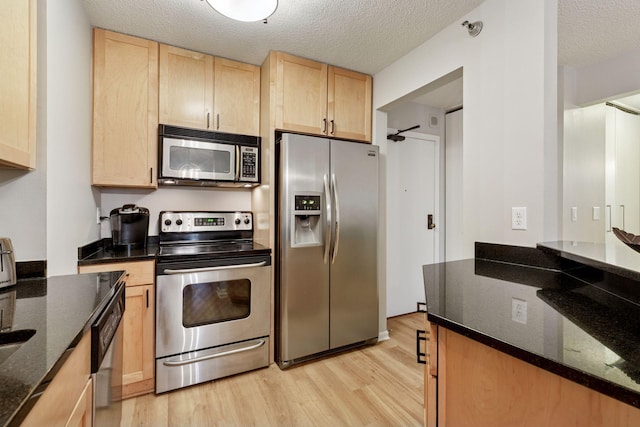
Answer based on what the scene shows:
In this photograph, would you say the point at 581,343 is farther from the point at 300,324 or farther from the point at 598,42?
the point at 598,42

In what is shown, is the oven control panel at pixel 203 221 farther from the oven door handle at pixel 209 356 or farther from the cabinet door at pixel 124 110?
the oven door handle at pixel 209 356

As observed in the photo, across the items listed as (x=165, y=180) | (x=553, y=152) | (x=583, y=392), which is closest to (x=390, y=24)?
(x=553, y=152)

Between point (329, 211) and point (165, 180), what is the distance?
4.22 ft

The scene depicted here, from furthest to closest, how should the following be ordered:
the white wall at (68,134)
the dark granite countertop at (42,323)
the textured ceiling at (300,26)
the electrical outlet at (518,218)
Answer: the textured ceiling at (300,26) < the electrical outlet at (518,218) < the white wall at (68,134) < the dark granite countertop at (42,323)

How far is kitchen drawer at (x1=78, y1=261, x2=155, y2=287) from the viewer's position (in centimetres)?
172

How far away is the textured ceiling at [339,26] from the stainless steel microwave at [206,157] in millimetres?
671

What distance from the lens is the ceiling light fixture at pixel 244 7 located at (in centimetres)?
140

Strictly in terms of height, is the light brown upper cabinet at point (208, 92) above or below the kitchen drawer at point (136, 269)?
above

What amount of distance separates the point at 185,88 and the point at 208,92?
0.17 meters

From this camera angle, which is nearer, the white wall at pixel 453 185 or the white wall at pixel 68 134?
the white wall at pixel 68 134

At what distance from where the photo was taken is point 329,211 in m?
2.25

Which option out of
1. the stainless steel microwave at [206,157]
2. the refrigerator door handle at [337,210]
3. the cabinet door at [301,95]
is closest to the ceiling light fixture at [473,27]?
the cabinet door at [301,95]

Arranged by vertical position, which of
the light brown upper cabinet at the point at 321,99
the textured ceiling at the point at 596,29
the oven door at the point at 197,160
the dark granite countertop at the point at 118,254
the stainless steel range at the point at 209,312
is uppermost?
the textured ceiling at the point at 596,29

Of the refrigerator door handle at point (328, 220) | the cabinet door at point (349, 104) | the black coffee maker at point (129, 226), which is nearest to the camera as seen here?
the black coffee maker at point (129, 226)
